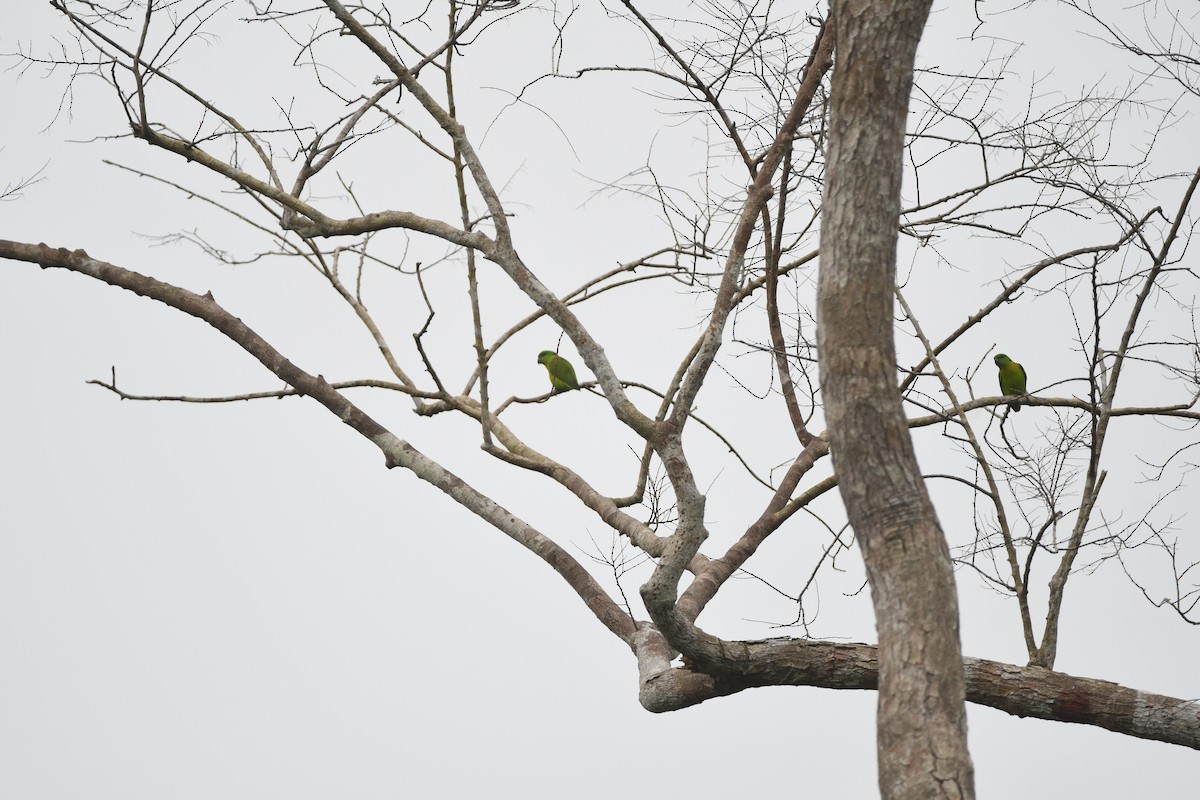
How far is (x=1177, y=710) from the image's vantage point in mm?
2324

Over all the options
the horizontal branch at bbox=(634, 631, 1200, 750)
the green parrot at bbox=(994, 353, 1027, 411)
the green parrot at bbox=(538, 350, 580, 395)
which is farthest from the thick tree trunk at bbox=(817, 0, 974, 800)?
the green parrot at bbox=(994, 353, 1027, 411)

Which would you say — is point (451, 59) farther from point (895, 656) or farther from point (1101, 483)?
point (1101, 483)

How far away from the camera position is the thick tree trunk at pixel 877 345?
1.44 metres

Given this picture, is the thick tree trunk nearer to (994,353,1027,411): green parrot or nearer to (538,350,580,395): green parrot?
(538,350,580,395): green parrot

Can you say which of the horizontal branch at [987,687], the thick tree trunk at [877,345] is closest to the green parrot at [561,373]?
the horizontal branch at [987,687]

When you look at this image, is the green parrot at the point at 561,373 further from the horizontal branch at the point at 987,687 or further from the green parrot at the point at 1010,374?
the horizontal branch at the point at 987,687

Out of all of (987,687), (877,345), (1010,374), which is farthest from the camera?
(1010,374)

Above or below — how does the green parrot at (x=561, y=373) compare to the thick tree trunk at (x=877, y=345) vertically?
above

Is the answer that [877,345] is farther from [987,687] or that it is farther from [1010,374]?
[1010,374]

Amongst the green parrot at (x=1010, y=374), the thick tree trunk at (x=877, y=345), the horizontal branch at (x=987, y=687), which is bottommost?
the horizontal branch at (x=987, y=687)

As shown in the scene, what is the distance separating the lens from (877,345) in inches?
57.9

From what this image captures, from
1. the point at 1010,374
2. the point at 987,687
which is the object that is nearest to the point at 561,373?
the point at 1010,374

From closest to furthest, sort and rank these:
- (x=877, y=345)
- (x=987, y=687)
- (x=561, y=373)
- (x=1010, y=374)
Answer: (x=877, y=345)
(x=987, y=687)
(x=1010, y=374)
(x=561, y=373)

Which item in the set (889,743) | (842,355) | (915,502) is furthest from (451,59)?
(889,743)
